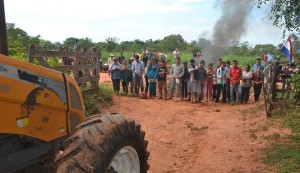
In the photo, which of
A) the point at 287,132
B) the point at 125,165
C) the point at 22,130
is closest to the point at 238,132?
the point at 287,132

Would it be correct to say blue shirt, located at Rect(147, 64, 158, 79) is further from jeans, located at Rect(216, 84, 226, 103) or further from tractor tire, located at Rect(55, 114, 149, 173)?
tractor tire, located at Rect(55, 114, 149, 173)

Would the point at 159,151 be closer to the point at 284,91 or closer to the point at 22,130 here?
the point at 22,130

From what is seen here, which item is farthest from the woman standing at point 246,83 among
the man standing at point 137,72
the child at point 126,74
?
the child at point 126,74

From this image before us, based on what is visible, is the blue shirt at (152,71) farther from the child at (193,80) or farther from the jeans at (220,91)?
the jeans at (220,91)

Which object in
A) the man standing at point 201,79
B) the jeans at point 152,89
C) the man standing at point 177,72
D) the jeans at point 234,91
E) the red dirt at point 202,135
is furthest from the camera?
the jeans at point 152,89

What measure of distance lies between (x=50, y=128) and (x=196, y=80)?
12594 millimetres

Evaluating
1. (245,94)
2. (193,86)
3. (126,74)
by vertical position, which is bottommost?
(245,94)

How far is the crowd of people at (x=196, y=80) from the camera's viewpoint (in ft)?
51.3

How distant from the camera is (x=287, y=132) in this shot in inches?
359

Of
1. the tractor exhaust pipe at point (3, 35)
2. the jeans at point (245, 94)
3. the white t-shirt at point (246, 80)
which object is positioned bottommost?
the jeans at point (245, 94)

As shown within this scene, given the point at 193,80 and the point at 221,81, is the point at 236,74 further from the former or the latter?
the point at 193,80

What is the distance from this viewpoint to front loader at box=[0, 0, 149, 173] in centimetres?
325

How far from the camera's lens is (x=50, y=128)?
3.83m

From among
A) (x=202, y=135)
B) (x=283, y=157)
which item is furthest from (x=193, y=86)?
(x=283, y=157)
